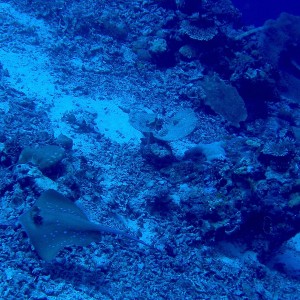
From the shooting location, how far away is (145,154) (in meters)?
6.96

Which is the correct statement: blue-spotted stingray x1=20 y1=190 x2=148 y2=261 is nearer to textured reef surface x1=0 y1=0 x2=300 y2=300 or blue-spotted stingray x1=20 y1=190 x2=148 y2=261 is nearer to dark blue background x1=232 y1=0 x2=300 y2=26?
textured reef surface x1=0 y1=0 x2=300 y2=300

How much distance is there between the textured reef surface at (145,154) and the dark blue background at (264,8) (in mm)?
16598

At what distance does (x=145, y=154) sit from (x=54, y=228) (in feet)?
11.1

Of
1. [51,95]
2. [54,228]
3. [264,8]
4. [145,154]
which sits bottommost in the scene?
[51,95]

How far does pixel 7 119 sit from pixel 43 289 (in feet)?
13.5

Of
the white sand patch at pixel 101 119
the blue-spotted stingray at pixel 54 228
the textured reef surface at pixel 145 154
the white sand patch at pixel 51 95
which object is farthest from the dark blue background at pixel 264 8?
the blue-spotted stingray at pixel 54 228

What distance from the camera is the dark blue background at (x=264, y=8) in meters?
27.7

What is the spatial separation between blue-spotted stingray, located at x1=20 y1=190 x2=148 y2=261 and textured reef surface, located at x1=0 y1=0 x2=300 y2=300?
1 cm

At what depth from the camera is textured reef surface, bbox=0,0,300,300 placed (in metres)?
4.27

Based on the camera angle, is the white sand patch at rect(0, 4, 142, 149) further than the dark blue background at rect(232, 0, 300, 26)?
No

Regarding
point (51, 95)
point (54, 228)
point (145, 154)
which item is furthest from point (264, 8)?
point (54, 228)

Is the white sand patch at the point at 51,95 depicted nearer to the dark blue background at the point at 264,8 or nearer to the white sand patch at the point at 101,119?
the white sand patch at the point at 101,119

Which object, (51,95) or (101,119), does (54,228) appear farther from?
(51,95)

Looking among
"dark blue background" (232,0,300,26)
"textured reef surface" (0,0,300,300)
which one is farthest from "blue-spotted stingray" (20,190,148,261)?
"dark blue background" (232,0,300,26)
